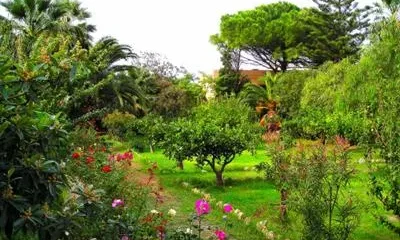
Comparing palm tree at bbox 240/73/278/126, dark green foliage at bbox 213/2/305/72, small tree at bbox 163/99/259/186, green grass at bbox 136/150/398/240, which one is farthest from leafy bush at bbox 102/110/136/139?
dark green foliage at bbox 213/2/305/72

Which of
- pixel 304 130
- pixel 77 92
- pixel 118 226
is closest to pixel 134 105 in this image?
pixel 304 130

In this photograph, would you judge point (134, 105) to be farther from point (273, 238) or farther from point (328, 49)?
point (273, 238)

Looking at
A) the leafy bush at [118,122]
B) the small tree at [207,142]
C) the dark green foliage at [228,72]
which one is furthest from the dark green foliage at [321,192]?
the dark green foliage at [228,72]

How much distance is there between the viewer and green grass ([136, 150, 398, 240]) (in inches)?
331

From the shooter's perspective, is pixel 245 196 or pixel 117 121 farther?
pixel 117 121

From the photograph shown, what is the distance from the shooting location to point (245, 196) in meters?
11.6

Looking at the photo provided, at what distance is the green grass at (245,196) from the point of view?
8.41 metres

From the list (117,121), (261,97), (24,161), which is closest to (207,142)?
(24,161)

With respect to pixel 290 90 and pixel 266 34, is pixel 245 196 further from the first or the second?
pixel 266 34

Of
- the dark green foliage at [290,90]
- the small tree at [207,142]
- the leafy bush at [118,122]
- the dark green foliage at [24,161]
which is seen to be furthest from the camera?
the dark green foliage at [290,90]

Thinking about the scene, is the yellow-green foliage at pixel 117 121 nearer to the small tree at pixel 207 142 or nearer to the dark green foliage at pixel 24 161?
the small tree at pixel 207 142

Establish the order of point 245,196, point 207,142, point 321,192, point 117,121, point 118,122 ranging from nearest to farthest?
1. point 321,192
2. point 245,196
3. point 207,142
4. point 117,121
5. point 118,122

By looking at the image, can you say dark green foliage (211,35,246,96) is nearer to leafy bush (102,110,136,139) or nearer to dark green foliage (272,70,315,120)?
dark green foliage (272,70,315,120)

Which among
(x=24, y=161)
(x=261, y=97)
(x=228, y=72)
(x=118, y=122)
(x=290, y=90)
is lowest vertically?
(x=118, y=122)
